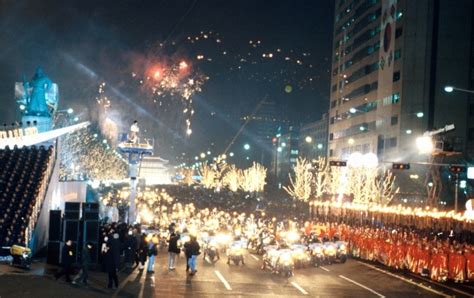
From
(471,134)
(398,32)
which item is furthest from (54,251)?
(398,32)

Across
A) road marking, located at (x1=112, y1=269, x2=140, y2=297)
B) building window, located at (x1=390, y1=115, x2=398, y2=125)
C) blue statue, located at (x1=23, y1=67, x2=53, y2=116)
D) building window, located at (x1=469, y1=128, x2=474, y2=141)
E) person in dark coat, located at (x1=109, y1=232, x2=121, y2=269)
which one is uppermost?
building window, located at (x1=390, y1=115, x2=398, y2=125)

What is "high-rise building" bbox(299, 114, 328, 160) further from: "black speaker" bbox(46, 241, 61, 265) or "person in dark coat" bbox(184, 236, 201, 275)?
"black speaker" bbox(46, 241, 61, 265)

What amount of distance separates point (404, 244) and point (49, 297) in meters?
15.7

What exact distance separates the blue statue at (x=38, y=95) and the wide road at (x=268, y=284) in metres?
15.7

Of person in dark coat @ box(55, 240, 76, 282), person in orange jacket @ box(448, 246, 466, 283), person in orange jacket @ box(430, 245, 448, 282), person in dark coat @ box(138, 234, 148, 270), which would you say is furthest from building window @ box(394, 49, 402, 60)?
person in dark coat @ box(55, 240, 76, 282)

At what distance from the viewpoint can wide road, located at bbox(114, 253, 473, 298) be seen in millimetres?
19031

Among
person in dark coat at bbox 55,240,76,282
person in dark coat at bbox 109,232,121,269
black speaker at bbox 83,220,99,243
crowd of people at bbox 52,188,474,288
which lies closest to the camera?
person in dark coat at bbox 109,232,121,269

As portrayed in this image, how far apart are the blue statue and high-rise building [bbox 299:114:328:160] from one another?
94.4m

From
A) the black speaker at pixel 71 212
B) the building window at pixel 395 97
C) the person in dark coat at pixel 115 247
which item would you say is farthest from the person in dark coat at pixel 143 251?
the building window at pixel 395 97

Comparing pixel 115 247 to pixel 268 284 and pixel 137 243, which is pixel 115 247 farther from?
pixel 137 243

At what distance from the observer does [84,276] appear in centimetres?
1958

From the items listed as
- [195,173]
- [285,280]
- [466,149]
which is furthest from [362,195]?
[195,173]

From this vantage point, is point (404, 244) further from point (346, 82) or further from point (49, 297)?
point (346, 82)

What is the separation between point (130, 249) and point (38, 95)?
16579 mm
